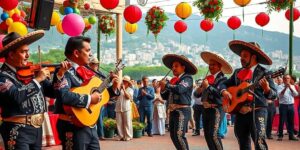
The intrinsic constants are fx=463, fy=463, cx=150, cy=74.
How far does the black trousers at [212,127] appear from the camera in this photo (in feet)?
25.6

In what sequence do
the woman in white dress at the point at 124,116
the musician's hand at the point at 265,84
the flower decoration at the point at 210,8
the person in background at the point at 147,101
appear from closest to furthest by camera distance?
the musician's hand at the point at 265,84 < the flower decoration at the point at 210,8 < the woman in white dress at the point at 124,116 < the person in background at the point at 147,101

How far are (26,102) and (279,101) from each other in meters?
10.2

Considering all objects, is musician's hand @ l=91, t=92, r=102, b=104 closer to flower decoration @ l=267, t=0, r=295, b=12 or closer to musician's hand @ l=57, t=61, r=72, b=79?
musician's hand @ l=57, t=61, r=72, b=79

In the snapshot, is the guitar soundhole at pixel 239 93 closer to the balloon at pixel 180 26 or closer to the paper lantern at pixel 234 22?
the paper lantern at pixel 234 22

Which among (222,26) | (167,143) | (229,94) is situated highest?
(222,26)

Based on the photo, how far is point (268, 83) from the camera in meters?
6.43

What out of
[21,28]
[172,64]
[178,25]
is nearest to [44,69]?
[172,64]

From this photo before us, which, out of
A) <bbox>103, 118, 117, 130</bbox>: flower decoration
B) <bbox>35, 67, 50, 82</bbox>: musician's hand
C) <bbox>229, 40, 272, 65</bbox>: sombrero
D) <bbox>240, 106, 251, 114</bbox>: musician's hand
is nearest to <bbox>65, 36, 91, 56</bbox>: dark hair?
<bbox>35, 67, 50, 82</bbox>: musician's hand

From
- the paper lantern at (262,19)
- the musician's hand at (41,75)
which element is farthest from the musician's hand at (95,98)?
the paper lantern at (262,19)

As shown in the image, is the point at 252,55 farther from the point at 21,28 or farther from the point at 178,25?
the point at 178,25

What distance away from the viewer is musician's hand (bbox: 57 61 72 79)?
196 inches

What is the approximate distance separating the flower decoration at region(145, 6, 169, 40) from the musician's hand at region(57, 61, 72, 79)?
8257 millimetres

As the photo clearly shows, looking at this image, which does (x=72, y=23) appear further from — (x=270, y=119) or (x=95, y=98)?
(x=270, y=119)

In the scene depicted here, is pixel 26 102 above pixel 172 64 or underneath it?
underneath
